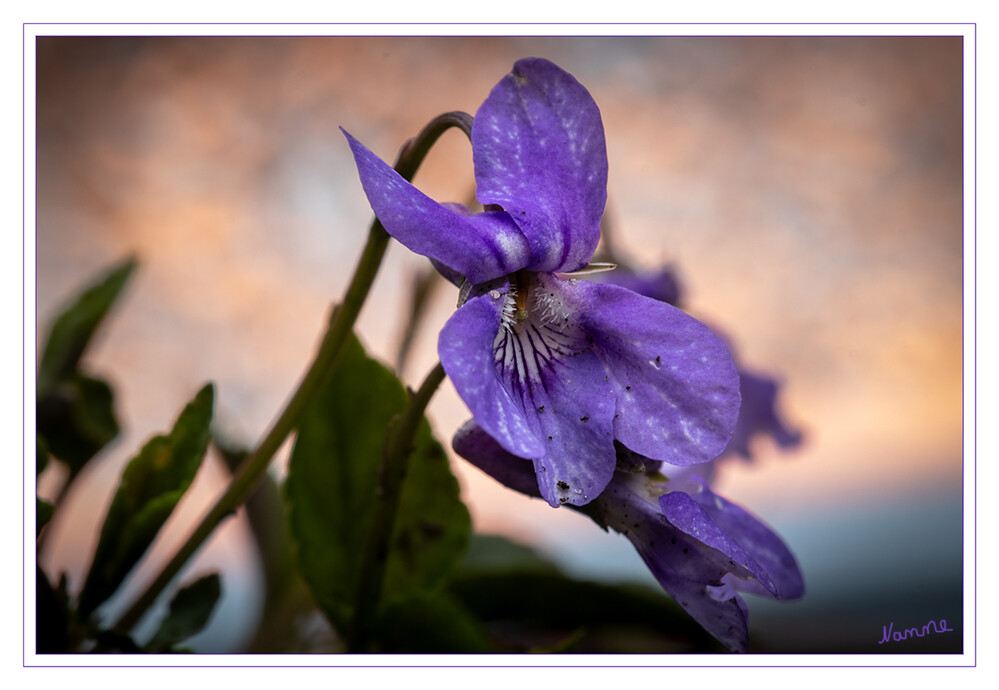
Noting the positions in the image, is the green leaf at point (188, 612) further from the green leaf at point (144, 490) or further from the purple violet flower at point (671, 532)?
the purple violet flower at point (671, 532)

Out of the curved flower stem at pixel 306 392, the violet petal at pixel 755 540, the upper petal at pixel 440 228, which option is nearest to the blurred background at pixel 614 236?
the curved flower stem at pixel 306 392

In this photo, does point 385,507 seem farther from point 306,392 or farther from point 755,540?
point 755,540

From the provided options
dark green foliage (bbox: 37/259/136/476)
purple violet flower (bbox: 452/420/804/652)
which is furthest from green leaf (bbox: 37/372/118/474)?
purple violet flower (bbox: 452/420/804/652)

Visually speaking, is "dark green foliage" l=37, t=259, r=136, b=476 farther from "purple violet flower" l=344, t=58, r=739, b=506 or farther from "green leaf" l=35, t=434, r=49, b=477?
"purple violet flower" l=344, t=58, r=739, b=506

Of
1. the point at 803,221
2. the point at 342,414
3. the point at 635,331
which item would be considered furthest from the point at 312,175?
the point at 635,331

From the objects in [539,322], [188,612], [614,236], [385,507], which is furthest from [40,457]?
[614,236]

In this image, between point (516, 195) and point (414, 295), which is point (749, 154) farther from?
point (516, 195)
